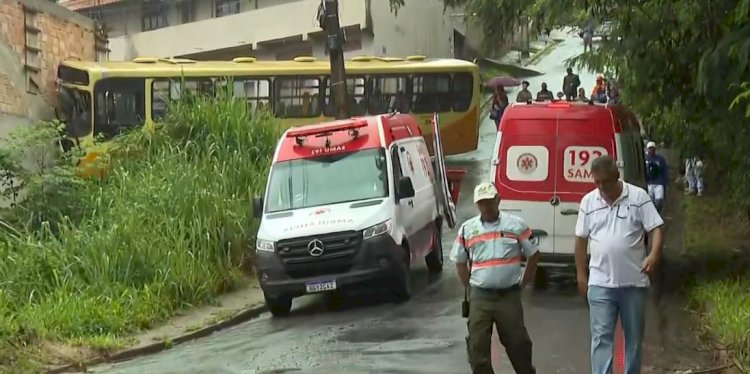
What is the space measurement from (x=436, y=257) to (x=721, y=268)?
4319 millimetres

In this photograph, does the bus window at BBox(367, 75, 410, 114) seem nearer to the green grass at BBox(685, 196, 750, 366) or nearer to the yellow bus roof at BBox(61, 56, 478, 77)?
the yellow bus roof at BBox(61, 56, 478, 77)

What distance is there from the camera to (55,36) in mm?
28422

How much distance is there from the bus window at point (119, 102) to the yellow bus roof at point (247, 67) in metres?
0.22

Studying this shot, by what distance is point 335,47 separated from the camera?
71.9ft

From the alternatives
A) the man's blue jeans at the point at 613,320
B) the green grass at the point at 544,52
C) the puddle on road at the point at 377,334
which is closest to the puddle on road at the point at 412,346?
the puddle on road at the point at 377,334

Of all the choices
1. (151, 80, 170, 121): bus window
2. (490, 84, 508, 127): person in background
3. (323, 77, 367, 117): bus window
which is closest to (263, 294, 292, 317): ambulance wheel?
(151, 80, 170, 121): bus window

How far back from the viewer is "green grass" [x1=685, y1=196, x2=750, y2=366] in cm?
1020

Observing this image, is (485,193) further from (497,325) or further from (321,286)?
(321,286)

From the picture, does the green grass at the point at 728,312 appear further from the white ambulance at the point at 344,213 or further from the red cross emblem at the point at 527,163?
the white ambulance at the point at 344,213

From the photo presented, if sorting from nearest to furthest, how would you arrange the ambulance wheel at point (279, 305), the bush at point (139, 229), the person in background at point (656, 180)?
the bush at point (139, 229), the ambulance wheel at point (279, 305), the person in background at point (656, 180)

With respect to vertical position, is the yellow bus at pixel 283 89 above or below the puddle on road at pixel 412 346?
above

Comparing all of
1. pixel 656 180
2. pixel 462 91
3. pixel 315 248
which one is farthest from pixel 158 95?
pixel 315 248

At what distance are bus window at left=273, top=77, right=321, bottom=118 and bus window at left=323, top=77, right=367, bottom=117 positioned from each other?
24 cm

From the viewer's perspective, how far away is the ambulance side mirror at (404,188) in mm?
15172
